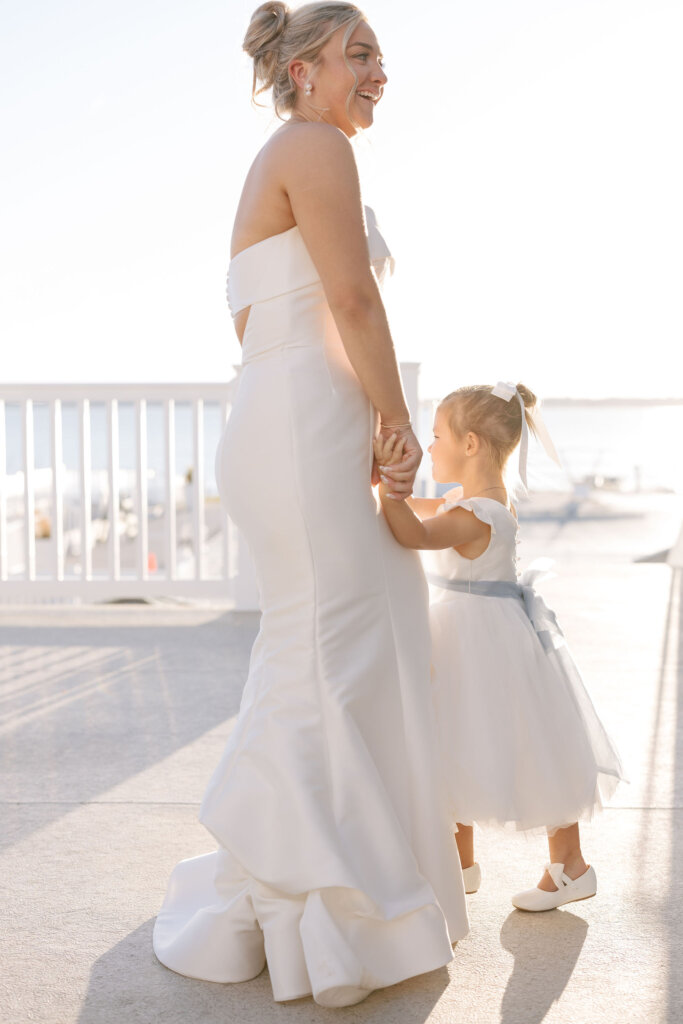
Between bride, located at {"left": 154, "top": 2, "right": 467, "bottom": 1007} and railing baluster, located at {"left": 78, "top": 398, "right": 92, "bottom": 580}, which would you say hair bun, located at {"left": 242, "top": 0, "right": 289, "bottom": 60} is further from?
railing baluster, located at {"left": 78, "top": 398, "right": 92, "bottom": 580}

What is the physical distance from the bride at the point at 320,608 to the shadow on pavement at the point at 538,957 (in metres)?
0.12

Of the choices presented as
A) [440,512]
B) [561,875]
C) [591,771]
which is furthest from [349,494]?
[561,875]

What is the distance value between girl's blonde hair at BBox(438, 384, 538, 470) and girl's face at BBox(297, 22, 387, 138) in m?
0.62

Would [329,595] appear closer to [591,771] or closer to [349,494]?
[349,494]

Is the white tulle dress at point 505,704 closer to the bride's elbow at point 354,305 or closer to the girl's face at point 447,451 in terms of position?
the girl's face at point 447,451

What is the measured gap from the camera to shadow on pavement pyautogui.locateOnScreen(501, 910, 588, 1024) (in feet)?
5.33

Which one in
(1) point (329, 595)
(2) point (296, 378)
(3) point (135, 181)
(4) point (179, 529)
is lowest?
(4) point (179, 529)

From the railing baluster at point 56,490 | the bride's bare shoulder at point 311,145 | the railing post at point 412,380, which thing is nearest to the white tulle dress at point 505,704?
the bride's bare shoulder at point 311,145

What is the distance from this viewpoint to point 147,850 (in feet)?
7.50

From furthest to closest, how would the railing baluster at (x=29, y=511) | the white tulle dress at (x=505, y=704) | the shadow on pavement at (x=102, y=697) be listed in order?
the railing baluster at (x=29, y=511) < the shadow on pavement at (x=102, y=697) < the white tulle dress at (x=505, y=704)

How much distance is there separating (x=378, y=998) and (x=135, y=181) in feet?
121

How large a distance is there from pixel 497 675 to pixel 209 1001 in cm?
76

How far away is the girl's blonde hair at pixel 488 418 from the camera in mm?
2115

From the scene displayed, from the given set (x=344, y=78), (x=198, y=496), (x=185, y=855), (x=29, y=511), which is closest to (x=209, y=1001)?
(x=185, y=855)
